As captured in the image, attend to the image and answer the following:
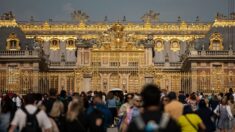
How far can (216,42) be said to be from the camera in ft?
158

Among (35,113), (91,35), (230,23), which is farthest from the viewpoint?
(91,35)

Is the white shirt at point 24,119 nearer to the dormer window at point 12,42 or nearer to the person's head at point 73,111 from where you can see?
the person's head at point 73,111

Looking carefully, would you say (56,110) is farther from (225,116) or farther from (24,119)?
(225,116)

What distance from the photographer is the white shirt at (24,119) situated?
34.4 feet

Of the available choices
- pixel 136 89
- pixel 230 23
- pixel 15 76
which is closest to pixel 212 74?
pixel 136 89

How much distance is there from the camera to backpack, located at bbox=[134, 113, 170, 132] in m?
7.12

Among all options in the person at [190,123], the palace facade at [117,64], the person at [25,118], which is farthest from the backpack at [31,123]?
the palace facade at [117,64]

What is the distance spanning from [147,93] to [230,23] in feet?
146

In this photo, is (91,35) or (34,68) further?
(91,35)

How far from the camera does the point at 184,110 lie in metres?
11.9

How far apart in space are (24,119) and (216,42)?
3899 centimetres

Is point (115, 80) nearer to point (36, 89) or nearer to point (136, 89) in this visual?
point (136, 89)

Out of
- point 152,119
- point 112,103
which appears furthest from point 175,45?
point 152,119

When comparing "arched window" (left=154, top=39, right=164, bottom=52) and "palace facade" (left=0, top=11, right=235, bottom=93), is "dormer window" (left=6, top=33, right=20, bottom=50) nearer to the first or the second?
"palace facade" (left=0, top=11, right=235, bottom=93)
